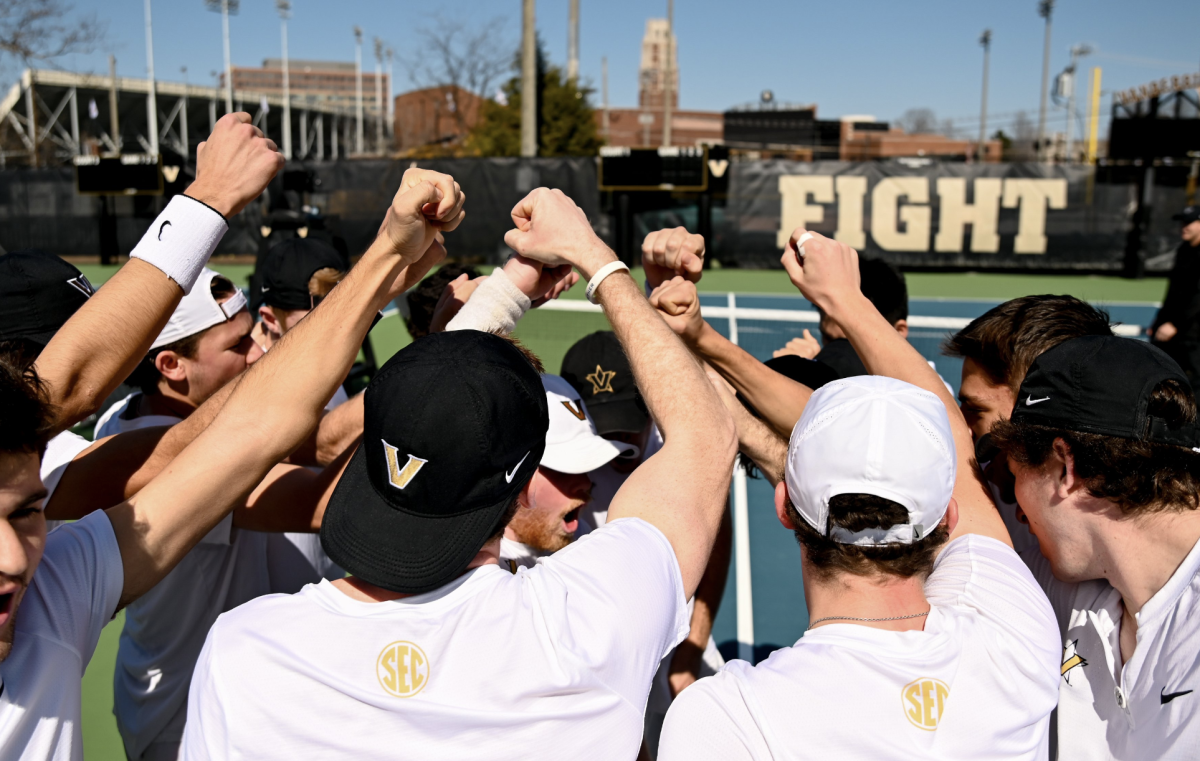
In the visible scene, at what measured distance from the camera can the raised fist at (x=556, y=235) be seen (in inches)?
80.3

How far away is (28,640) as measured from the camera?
1.54 metres

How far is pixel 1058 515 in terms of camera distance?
191 centimetres

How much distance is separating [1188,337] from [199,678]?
859 centimetres

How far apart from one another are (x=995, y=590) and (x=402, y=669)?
1.21 meters

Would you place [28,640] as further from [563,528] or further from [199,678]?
[563,528]

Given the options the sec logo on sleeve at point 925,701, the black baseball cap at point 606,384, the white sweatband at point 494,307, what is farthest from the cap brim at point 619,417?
the sec logo on sleeve at point 925,701

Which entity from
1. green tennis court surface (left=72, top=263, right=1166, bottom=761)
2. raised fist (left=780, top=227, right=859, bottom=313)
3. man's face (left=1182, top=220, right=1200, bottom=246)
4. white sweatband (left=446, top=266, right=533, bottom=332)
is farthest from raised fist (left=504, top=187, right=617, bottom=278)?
man's face (left=1182, top=220, right=1200, bottom=246)

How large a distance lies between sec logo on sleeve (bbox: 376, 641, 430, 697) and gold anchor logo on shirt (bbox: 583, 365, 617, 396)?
196 cm

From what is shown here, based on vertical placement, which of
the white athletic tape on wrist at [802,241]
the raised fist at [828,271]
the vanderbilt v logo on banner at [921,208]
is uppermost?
the vanderbilt v logo on banner at [921,208]

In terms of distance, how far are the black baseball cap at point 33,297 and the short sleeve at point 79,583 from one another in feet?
2.73

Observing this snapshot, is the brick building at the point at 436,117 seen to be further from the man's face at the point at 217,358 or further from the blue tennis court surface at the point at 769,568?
the man's face at the point at 217,358

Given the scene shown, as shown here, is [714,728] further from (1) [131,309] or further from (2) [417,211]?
(1) [131,309]

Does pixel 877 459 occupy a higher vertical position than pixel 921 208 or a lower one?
lower

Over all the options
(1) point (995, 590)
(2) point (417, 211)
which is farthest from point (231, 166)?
(1) point (995, 590)
